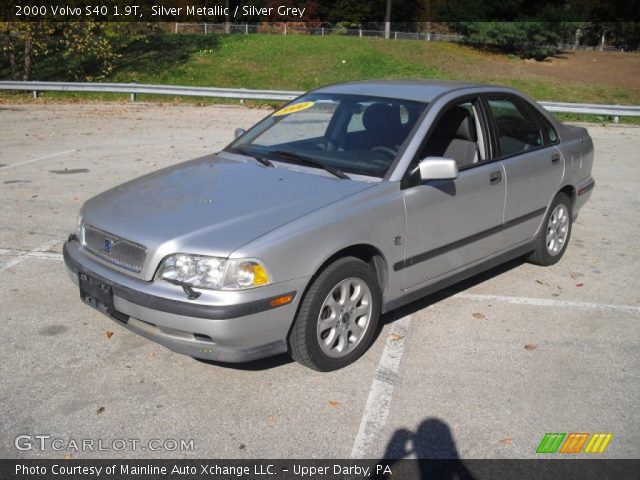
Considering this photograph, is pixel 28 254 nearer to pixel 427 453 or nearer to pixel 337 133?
pixel 337 133

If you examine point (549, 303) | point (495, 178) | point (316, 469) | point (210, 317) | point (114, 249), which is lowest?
point (316, 469)

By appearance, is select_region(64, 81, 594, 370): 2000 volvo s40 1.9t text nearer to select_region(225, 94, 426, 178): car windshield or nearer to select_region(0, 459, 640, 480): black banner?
select_region(225, 94, 426, 178): car windshield

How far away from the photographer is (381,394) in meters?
4.03

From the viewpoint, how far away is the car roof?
16.8 feet

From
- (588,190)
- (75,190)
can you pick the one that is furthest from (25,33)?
(588,190)

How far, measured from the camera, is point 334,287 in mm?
4086

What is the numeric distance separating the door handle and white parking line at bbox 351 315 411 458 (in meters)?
1.23

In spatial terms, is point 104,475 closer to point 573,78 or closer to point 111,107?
point 111,107

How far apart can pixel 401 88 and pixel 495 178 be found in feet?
3.27

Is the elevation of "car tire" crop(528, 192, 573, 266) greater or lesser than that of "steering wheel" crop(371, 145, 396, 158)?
lesser

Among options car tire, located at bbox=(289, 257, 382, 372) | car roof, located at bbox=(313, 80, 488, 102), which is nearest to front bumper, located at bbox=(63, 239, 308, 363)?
car tire, located at bbox=(289, 257, 382, 372)

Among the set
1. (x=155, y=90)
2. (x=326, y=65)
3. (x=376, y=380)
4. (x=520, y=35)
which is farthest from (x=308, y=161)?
(x=520, y=35)

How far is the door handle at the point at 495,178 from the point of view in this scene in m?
5.18

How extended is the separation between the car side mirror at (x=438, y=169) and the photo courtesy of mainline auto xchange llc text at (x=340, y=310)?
14 mm
